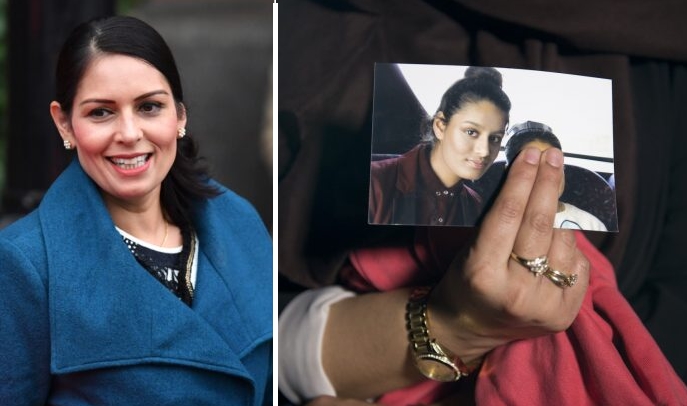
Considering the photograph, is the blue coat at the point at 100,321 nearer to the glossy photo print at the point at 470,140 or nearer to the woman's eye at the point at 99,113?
the woman's eye at the point at 99,113

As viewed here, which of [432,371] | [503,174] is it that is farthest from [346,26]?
[432,371]

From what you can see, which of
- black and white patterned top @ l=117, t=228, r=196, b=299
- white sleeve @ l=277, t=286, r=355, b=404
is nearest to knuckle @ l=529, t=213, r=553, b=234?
white sleeve @ l=277, t=286, r=355, b=404

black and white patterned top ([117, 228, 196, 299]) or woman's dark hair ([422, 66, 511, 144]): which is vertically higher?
woman's dark hair ([422, 66, 511, 144])

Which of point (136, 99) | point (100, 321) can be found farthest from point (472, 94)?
point (100, 321)

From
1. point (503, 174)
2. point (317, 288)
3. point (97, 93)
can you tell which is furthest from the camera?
point (317, 288)

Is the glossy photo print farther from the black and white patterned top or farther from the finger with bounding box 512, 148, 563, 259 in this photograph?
the black and white patterned top

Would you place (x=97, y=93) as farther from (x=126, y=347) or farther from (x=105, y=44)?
(x=126, y=347)

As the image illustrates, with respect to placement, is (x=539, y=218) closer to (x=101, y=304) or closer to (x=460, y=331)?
(x=460, y=331)
